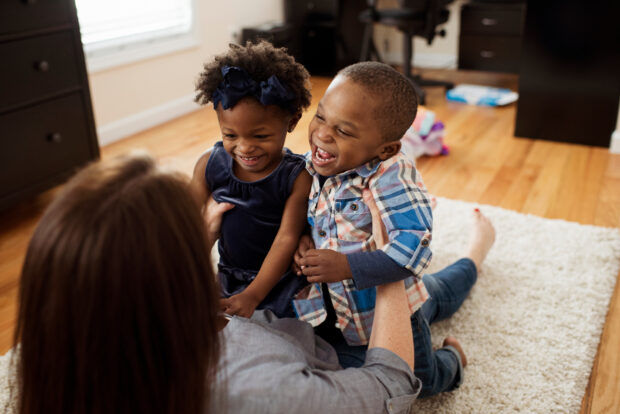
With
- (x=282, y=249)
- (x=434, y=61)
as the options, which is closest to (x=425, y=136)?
(x=282, y=249)

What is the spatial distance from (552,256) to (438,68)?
10.7 feet

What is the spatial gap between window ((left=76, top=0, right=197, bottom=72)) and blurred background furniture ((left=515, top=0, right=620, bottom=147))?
2.04 metres

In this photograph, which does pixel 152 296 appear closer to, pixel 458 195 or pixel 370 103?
pixel 370 103

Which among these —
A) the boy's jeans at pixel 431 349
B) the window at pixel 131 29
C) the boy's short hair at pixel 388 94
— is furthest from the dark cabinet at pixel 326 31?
the boy's short hair at pixel 388 94

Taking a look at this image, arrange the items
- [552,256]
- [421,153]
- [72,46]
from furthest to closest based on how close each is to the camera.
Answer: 1. [421,153]
2. [72,46]
3. [552,256]

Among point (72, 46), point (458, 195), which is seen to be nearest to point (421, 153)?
point (458, 195)

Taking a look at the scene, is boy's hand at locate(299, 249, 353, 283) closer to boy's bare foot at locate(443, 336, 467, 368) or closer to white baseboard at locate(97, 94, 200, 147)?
boy's bare foot at locate(443, 336, 467, 368)

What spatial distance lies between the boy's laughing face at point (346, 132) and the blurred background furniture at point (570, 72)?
2103 mm

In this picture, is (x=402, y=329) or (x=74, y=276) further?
(x=402, y=329)

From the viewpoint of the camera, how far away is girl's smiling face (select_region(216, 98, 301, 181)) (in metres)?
1.09

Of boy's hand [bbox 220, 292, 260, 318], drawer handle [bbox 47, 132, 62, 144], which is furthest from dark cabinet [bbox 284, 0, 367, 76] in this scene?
boy's hand [bbox 220, 292, 260, 318]

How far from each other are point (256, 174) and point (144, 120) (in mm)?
2349

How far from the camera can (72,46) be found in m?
2.16

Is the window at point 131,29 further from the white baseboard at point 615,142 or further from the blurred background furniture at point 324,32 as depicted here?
the white baseboard at point 615,142
